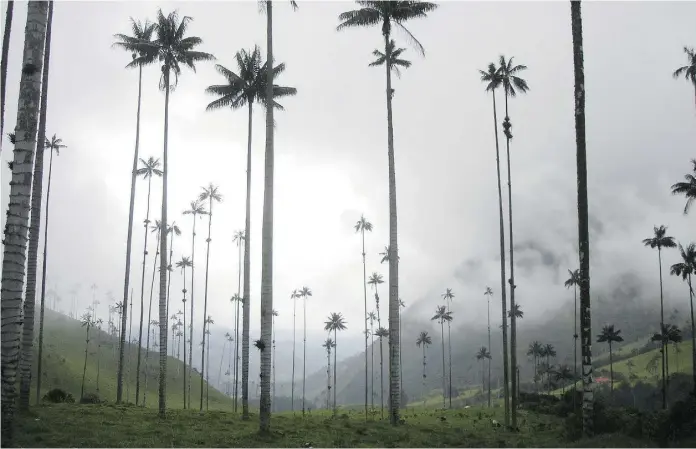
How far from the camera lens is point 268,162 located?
69.4ft

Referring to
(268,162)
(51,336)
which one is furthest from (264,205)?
(51,336)

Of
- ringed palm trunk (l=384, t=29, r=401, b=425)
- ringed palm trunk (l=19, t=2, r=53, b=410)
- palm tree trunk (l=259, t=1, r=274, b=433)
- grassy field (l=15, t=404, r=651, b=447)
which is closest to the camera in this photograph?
grassy field (l=15, t=404, r=651, b=447)

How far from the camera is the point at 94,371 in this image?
100812 millimetres

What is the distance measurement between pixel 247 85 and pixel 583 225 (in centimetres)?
2165

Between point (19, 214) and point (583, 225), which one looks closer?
point (19, 214)

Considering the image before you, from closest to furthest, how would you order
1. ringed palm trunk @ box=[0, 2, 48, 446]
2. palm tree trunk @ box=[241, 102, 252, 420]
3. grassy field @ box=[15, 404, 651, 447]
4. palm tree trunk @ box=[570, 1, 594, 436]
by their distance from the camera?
ringed palm trunk @ box=[0, 2, 48, 446] → grassy field @ box=[15, 404, 651, 447] → palm tree trunk @ box=[570, 1, 594, 436] → palm tree trunk @ box=[241, 102, 252, 420]

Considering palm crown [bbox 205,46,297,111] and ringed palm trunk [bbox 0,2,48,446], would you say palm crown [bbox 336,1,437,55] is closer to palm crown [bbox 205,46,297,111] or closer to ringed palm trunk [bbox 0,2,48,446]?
palm crown [bbox 205,46,297,111]

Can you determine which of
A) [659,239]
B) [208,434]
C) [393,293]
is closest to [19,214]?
[208,434]

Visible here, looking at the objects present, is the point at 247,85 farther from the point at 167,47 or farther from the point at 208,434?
the point at 208,434

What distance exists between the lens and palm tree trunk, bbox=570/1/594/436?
15.8 meters

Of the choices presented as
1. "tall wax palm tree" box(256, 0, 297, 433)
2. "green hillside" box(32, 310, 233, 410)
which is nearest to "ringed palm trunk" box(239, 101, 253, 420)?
"tall wax palm tree" box(256, 0, 297, 433)

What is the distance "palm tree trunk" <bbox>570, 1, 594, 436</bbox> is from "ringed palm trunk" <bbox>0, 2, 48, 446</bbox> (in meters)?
17.3

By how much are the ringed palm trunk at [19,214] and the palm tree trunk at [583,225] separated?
17313mm

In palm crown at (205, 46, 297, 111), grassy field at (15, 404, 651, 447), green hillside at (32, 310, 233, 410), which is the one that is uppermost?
palm crown at (205, 46, 297, 111)
